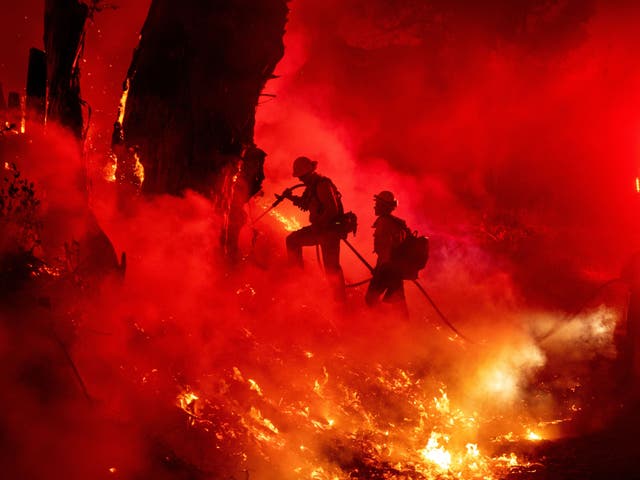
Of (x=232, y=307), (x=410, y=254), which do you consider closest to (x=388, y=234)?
(x=410, y=254)

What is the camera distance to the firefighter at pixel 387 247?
311 inches

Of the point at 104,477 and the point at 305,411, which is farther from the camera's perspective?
the point at 305,411

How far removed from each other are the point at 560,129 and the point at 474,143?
123 inches

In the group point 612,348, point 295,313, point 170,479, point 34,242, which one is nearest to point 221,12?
point 34,242

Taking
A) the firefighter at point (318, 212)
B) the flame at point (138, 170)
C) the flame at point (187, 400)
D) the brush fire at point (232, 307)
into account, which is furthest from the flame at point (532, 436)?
the flame at point (138, 170)

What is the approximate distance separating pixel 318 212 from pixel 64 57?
144 inches

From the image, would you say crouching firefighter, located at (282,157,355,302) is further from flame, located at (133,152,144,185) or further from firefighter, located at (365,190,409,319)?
flame, located at (133,152,144,185)

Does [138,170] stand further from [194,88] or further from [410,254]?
[410,254]

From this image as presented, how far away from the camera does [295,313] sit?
7430 millimetres

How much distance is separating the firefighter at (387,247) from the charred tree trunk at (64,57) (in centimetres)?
427

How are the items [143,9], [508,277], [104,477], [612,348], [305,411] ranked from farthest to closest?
[508,277], [143,9], [612,348], [305,411], [104,477]

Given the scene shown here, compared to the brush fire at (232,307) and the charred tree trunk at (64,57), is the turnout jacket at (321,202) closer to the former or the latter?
the brush fire at (232,307)

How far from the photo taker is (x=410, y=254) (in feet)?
25.5

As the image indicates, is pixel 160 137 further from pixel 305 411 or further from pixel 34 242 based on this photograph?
pixel 305 411
